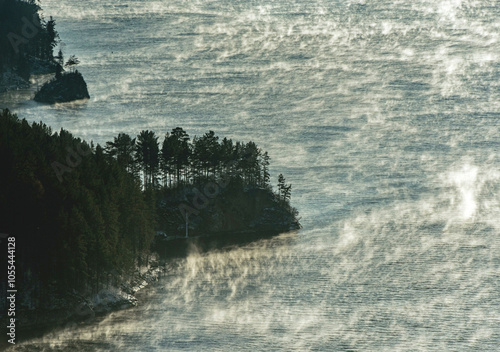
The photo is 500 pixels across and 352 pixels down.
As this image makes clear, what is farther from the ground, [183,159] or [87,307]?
[183,159]

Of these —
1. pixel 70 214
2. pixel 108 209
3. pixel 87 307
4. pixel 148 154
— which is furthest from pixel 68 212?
pixel 148 154

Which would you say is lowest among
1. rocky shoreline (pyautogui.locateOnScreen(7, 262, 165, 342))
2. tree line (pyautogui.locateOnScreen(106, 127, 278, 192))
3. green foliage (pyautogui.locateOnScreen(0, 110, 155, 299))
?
rocky shoreline (pyautogui.locateOnScreen(7, 262, 165, 342))

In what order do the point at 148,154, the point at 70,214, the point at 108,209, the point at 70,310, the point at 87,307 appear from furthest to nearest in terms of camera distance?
the point at 148,154 < the point at 108,209 < the point at 87,307 < the point at 70,214 < the point at 70,310

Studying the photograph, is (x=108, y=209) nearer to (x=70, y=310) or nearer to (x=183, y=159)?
(x=70, y=310)

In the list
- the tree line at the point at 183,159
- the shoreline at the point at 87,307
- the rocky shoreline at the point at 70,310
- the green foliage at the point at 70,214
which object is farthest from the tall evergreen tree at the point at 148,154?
the rocky shoreline at the point at 70,310

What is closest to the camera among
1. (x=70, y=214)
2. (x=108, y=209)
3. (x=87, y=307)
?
(x=70, y=214)

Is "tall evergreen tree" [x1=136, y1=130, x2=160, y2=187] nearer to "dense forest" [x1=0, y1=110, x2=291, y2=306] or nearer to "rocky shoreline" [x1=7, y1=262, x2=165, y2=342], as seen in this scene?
"dense forest" [x1=0, y1=110, x2=291, y2=306]

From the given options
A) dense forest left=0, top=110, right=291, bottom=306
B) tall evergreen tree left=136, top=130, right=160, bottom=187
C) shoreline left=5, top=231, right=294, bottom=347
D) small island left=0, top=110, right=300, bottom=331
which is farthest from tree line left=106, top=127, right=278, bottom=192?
shoreline left=5, top=231, right=294, bottom=347
